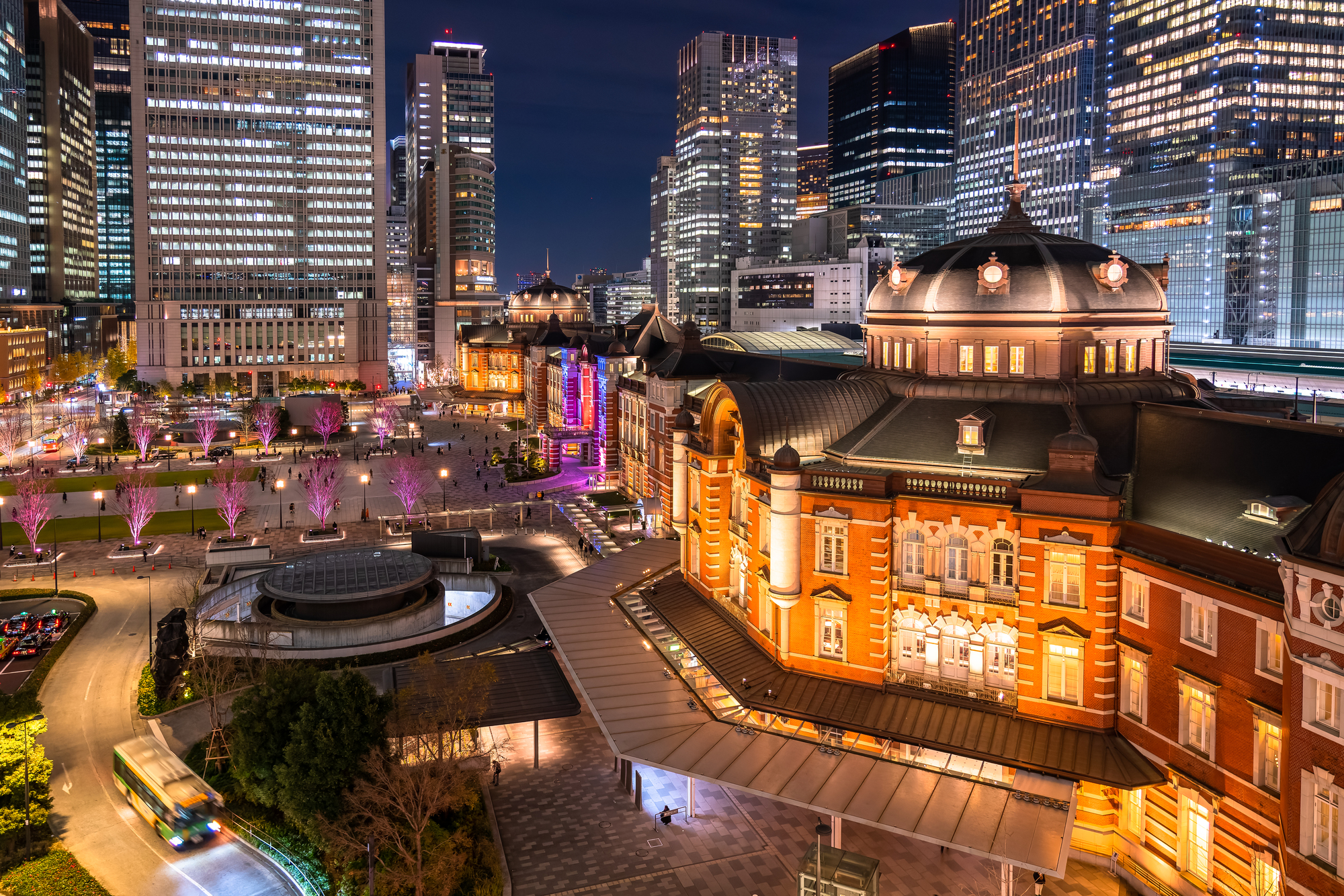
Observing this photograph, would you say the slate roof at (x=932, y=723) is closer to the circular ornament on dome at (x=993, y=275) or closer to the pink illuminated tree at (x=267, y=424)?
the circular ornament on dome at (x=993, y=275)

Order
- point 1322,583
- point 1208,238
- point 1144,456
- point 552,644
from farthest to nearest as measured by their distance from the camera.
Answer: point 1208,238
point 552,644
point 1144,456
point 1322,583

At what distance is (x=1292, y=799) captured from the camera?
30031 millimetres

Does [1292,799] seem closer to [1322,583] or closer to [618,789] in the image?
→ [1322,583]

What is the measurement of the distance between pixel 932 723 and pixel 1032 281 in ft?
76.3

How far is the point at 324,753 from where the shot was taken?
3969 centimetres

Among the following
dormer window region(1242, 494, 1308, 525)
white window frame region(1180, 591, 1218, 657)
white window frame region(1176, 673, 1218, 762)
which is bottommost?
white window frame region(1176, 673, 1218, 762)

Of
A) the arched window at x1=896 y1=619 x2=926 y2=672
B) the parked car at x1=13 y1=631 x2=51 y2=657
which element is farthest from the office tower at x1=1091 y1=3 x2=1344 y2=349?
the parked car at x1=13 y1=631 x2=51 y2=657

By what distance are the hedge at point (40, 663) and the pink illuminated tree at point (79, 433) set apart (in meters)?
57.5

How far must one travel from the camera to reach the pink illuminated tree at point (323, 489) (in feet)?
304

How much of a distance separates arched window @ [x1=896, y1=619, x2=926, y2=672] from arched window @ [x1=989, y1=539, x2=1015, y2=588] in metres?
4.06

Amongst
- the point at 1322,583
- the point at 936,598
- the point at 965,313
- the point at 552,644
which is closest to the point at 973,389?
the point at 965,313

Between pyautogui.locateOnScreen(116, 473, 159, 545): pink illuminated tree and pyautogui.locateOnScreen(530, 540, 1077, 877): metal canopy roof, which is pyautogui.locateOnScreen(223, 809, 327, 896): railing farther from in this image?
pyautogui.locateOnScreen(116, 473, 159, 545): pink illuminated tree

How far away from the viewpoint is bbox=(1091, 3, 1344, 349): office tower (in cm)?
15788

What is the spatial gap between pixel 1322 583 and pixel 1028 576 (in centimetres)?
1340
